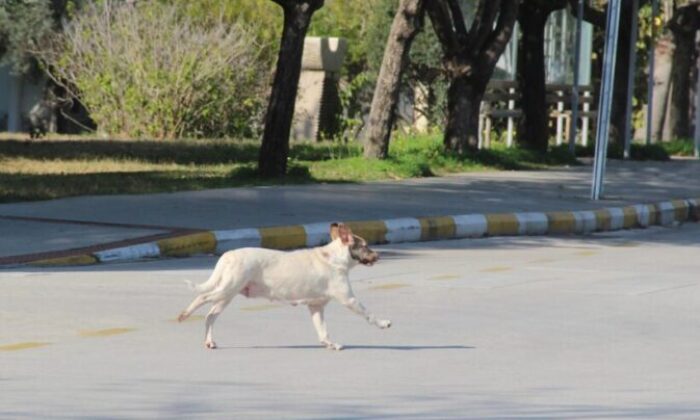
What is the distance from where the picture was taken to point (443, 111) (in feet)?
118

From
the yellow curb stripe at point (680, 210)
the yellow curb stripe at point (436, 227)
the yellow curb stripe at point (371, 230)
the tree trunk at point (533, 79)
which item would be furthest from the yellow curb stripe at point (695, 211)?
the tree trunk at point (533, 79)

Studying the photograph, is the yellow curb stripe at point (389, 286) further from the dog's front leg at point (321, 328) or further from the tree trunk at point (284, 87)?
the tree trunk at point (284, 87)

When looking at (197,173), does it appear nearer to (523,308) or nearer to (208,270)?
(208,270)

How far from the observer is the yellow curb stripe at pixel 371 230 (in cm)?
1605

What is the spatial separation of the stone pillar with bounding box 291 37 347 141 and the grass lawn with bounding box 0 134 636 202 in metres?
5.47

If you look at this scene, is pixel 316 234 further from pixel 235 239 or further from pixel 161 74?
pixel 161 74

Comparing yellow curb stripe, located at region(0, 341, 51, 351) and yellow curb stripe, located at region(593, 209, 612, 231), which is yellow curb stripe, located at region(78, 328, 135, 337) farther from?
yellow curb stripe, located at region(593, 209, 612, 231)

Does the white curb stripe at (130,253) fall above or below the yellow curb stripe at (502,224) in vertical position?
above

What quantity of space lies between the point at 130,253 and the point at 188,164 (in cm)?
1055

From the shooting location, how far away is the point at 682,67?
3819 centimetres

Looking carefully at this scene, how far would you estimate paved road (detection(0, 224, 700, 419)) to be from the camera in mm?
7832

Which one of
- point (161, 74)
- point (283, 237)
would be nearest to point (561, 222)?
point (283, 237)

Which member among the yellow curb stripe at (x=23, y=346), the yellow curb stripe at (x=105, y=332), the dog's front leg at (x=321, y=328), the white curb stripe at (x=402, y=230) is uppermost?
the dog's front leg at (x=321, y=328)

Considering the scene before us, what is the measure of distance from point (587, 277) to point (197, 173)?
30.6 ft
